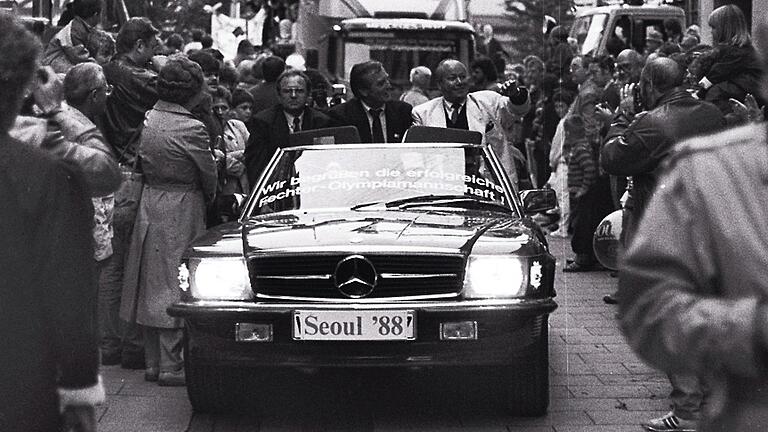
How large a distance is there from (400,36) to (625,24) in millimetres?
5257

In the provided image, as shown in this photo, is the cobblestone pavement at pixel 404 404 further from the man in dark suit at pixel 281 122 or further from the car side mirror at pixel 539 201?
the man in dark suit at pixel 281 122

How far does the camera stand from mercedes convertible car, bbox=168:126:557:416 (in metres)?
7.20

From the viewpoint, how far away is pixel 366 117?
12.5m

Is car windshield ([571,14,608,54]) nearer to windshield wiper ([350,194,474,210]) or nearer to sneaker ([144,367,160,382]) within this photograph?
windshield wiper ([350,194,474,210])

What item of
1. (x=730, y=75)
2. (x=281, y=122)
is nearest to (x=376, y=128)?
(x=281, y=122)

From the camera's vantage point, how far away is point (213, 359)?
7473mm

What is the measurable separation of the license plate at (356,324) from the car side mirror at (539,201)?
6.22 ft

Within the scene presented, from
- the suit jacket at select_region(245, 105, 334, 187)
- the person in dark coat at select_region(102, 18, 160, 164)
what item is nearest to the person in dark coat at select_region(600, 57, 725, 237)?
the person in dark coat at select_region(102, 18, 160, 164)

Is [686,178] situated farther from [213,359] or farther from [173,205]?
[173,205]

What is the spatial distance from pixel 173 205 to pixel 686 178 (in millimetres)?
6446

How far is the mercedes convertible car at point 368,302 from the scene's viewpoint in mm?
7204

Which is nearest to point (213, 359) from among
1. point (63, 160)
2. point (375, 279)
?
point (375, 279)

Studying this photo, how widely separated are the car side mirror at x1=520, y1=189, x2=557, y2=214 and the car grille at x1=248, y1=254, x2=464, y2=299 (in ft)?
5.60

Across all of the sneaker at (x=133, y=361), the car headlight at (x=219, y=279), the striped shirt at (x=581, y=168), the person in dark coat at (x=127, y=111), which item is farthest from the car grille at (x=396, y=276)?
the striped shirt at (x=581, y=168)
